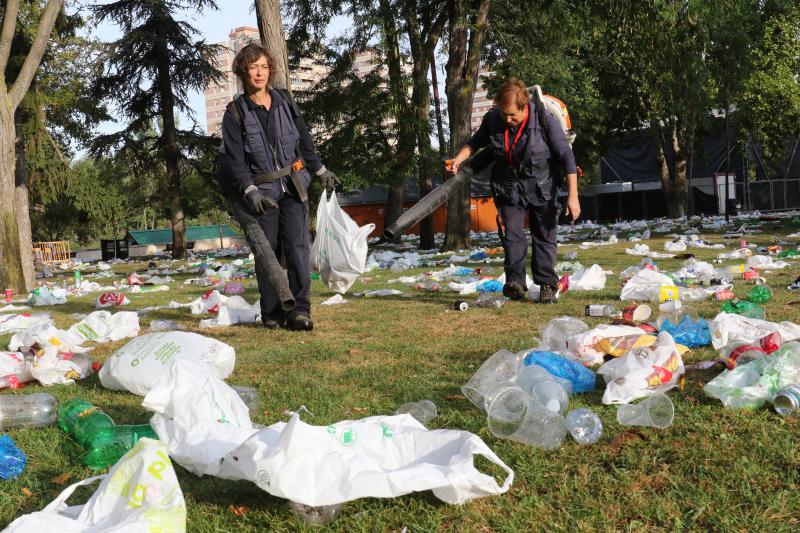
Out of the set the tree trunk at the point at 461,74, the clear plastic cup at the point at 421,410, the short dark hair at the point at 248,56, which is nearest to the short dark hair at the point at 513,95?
the short dark hair at the point at 248,56

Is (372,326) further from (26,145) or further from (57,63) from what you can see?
(57,63)

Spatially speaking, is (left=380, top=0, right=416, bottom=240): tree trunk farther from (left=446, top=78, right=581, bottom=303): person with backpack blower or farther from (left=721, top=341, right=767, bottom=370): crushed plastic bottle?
(left=721, top=341, right=767, bottom=370): crushed plastic bottle

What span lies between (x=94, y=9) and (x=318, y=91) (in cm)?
892

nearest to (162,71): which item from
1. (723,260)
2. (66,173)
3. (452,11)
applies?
(66,173)

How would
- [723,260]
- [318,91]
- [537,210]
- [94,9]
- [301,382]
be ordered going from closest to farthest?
[301,382], [537,210], [723,260], [318,91], [94,9]

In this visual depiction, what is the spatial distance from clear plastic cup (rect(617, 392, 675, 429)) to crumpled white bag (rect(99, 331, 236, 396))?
1.83 m

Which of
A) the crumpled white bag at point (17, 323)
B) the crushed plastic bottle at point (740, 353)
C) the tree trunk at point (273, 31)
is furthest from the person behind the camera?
the tree trunk at point (273, 31)

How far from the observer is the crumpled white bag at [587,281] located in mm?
6641

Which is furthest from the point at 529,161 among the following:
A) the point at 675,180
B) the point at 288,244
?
the point at 675,180

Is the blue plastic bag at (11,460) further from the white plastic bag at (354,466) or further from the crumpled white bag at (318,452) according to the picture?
the white plastic bag at (354,466)

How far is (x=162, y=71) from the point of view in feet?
77.0

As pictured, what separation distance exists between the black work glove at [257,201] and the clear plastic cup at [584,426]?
2.96 meters

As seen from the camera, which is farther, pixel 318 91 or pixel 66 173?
pixel 318 91

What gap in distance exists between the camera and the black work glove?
4.90 metres
